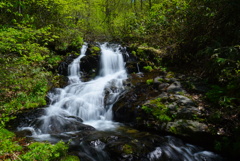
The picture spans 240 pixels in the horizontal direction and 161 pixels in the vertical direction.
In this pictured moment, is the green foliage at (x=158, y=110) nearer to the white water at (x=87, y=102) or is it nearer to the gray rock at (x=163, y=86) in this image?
the gray rock at (x=163, y=86)

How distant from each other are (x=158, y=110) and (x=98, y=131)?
7.64 feet

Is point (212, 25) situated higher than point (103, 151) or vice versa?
point (212, 25)

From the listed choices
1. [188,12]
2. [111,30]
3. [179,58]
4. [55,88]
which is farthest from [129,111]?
[111,30]

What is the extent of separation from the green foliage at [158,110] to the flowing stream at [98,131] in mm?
700

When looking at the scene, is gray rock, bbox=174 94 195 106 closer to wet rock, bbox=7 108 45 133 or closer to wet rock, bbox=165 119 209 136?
wet rock, bbox=165 119 209 136

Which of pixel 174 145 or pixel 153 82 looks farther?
pixel 153 82

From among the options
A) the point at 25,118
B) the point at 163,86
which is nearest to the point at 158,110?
the point at 163,86


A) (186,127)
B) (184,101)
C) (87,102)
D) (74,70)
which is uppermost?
(74,70)

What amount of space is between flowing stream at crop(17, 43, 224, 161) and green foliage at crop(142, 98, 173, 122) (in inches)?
27.6

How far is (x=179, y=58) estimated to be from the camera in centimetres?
1031

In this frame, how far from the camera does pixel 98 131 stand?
5910mm

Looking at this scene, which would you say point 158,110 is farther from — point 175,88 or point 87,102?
point 87,102

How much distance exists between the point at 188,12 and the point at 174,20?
138 centimetres

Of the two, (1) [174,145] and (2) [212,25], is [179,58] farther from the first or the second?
(1) [174,145]
